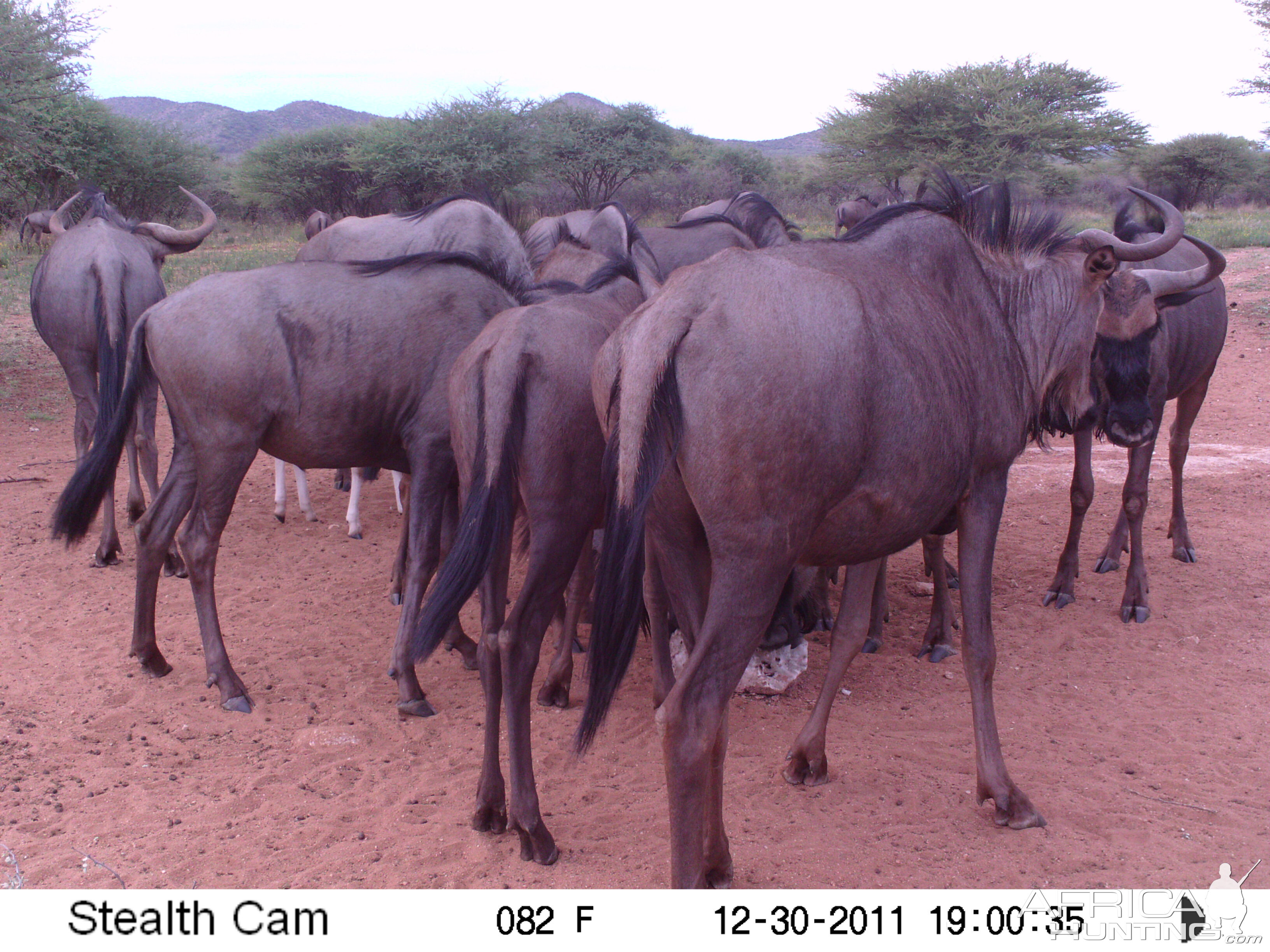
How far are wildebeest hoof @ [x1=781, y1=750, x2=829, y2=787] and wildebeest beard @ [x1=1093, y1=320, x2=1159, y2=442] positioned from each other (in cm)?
181

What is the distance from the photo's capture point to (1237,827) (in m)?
3.26

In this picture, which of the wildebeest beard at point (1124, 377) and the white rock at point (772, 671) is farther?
the white rock at point (772, 671)

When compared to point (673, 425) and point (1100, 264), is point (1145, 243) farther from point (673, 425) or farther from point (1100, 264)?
point (673, 425)

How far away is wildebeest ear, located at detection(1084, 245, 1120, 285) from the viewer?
337 cm

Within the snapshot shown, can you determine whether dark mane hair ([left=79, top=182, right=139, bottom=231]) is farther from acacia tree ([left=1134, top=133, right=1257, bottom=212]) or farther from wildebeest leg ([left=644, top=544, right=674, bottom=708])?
acacia tree ([left=1134, top=133, right=1257, bottom=212])

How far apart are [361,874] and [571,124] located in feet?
92.9

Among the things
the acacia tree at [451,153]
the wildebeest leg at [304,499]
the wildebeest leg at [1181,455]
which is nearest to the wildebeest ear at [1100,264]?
the wildebeest leg at [1181,455]

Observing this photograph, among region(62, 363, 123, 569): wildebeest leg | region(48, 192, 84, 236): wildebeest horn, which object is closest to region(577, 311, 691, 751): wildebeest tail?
region(62, 363, 123, 569): wildebeest leg

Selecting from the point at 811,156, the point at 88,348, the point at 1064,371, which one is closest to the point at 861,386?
the point at 1064,371

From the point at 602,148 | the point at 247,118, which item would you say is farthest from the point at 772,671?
the point at 247,118

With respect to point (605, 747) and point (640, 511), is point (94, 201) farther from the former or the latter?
point (640, 511)

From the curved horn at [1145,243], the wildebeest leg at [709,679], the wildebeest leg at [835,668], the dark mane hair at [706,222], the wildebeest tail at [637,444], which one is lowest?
the wildebeest leg at [835,668]

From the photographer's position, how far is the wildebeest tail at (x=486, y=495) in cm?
304

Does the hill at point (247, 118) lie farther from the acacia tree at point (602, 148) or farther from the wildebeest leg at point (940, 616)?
the wildebeest leg at point (940, 616)
